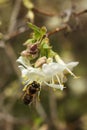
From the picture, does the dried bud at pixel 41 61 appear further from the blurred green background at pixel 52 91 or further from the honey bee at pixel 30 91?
the blurred green background at pixel 52 91

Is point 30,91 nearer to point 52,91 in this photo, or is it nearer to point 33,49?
point 33,49

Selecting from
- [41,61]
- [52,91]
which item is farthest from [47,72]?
[52,91]

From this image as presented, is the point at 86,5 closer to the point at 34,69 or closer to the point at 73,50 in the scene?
the point at 73,50

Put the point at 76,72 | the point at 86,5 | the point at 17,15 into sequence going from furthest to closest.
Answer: the point at 76,72 → the point at 86,5 → the point at 17,15

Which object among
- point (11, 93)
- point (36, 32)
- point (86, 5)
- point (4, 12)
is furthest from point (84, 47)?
point (36, 32)

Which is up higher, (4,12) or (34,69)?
(4,12)

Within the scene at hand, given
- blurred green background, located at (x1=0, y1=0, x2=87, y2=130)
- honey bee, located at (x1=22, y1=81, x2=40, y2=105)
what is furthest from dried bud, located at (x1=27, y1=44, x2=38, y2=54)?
blurred green background, located at (x1=0, y1=0, x2=87, y2=130)

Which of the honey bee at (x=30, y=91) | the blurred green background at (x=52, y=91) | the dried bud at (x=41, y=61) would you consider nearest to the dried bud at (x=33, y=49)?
the dried bud at (x=41, y=61)

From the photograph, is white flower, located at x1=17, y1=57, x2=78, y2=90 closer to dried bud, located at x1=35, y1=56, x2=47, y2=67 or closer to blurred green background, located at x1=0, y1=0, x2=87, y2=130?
dried bud, located at x1=35, y1=56, x2=47, y2=67

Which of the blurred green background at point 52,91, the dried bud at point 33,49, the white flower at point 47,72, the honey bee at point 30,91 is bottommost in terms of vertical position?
the honey bee at point 30,91
